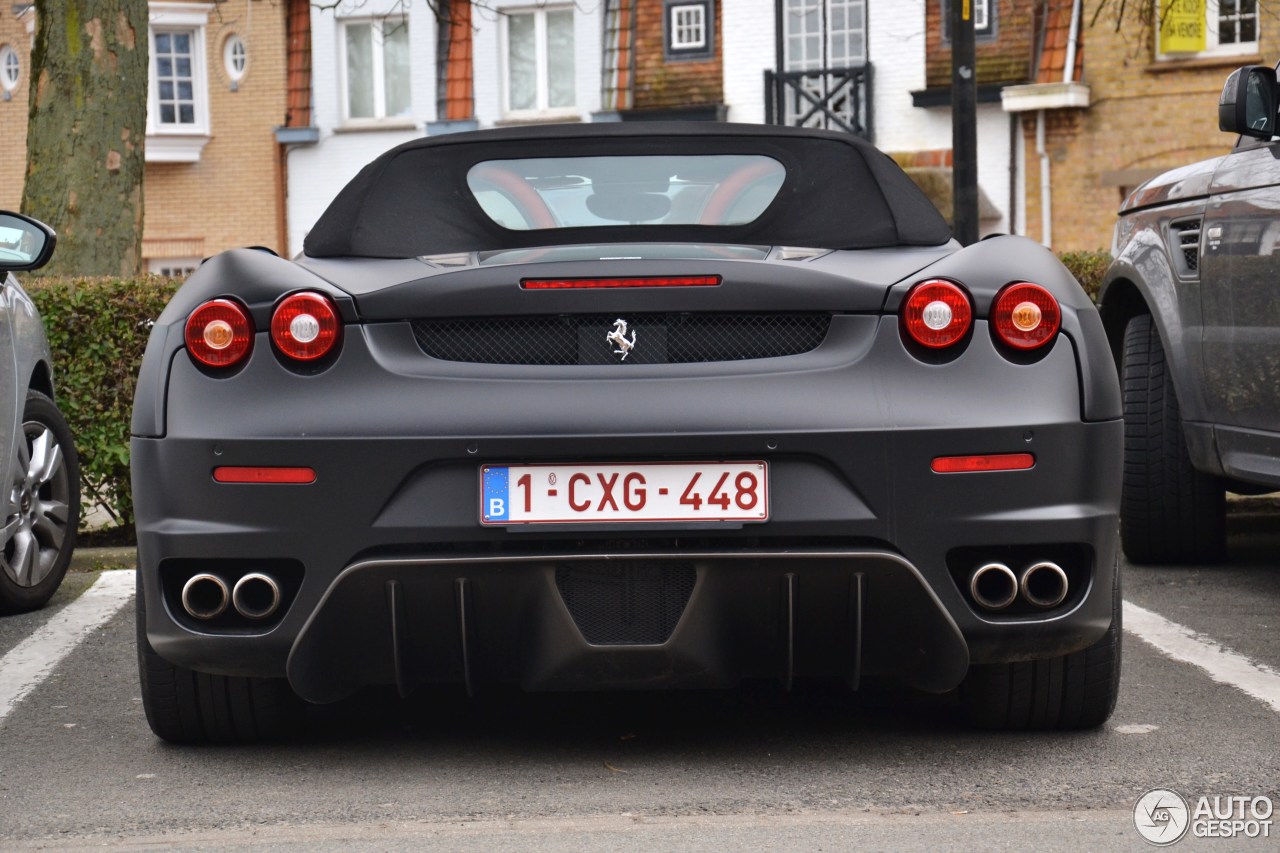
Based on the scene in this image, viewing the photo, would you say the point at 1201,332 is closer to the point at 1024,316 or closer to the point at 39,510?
the point at 1024,316

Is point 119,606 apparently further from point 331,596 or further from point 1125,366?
point 1125,366

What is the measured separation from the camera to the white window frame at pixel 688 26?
85.8ft

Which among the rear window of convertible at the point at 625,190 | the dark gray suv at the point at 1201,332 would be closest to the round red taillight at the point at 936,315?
Result: the rear window of convertible at the point at 625,190

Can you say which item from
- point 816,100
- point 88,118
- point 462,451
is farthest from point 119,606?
point 816,100

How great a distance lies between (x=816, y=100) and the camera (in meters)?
25.5

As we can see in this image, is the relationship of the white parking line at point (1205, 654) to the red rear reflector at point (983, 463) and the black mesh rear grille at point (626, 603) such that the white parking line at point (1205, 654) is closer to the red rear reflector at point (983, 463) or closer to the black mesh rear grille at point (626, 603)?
the red rear reflector at point (983, 463)

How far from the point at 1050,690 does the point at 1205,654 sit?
4.05 feet

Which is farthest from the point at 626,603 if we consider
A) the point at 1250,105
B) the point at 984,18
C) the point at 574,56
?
the point at 574,56

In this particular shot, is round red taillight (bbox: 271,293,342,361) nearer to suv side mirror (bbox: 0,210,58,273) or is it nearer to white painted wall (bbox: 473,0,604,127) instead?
suv side mirror (bbox: 0,210,58,273)

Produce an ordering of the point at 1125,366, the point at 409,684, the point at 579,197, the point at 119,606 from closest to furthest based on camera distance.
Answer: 1. the point at 409,684
2. the point at 579,197
3. the point at 119,606
4. the point at 1125,366

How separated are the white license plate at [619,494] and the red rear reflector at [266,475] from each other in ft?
1.16

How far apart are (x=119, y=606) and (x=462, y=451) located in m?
3.20

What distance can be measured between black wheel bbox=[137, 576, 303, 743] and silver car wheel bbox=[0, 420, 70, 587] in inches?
79.4

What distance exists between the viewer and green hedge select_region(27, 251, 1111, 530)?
7902 mm
